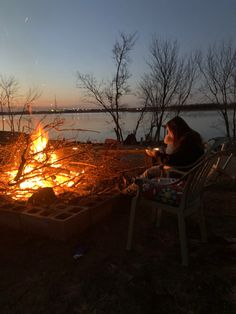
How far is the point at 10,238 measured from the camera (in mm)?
2971

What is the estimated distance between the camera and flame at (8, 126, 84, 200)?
3.63 m

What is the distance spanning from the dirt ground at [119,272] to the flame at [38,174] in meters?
0.68

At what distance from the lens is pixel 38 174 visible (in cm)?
369

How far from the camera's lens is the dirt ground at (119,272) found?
2000 mm

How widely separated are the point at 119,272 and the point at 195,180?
0.93 m

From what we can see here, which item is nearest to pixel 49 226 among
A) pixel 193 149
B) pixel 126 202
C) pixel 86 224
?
pixel 86 224

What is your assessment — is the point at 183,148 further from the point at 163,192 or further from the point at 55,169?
the point at 55,169

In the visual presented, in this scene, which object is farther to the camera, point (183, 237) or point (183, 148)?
point (183, 148)

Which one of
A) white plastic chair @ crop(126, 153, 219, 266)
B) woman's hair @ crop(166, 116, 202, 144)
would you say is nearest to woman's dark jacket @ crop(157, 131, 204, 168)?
woman's hair @ crop(166, 116, 202, 144)

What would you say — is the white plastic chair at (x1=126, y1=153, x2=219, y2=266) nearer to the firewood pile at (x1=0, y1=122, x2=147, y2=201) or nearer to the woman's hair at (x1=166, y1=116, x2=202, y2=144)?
the woman's hair at (x1=166, y1=116, x2=202, y2=144)

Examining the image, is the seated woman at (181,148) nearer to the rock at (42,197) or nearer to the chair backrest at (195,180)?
the chair backrest at (195,180)

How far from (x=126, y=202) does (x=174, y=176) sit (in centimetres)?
71

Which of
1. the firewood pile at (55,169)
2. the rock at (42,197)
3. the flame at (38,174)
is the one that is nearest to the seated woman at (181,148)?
the firewood pile at (55,169)

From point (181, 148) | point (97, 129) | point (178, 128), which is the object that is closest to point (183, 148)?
point (181, 148)
